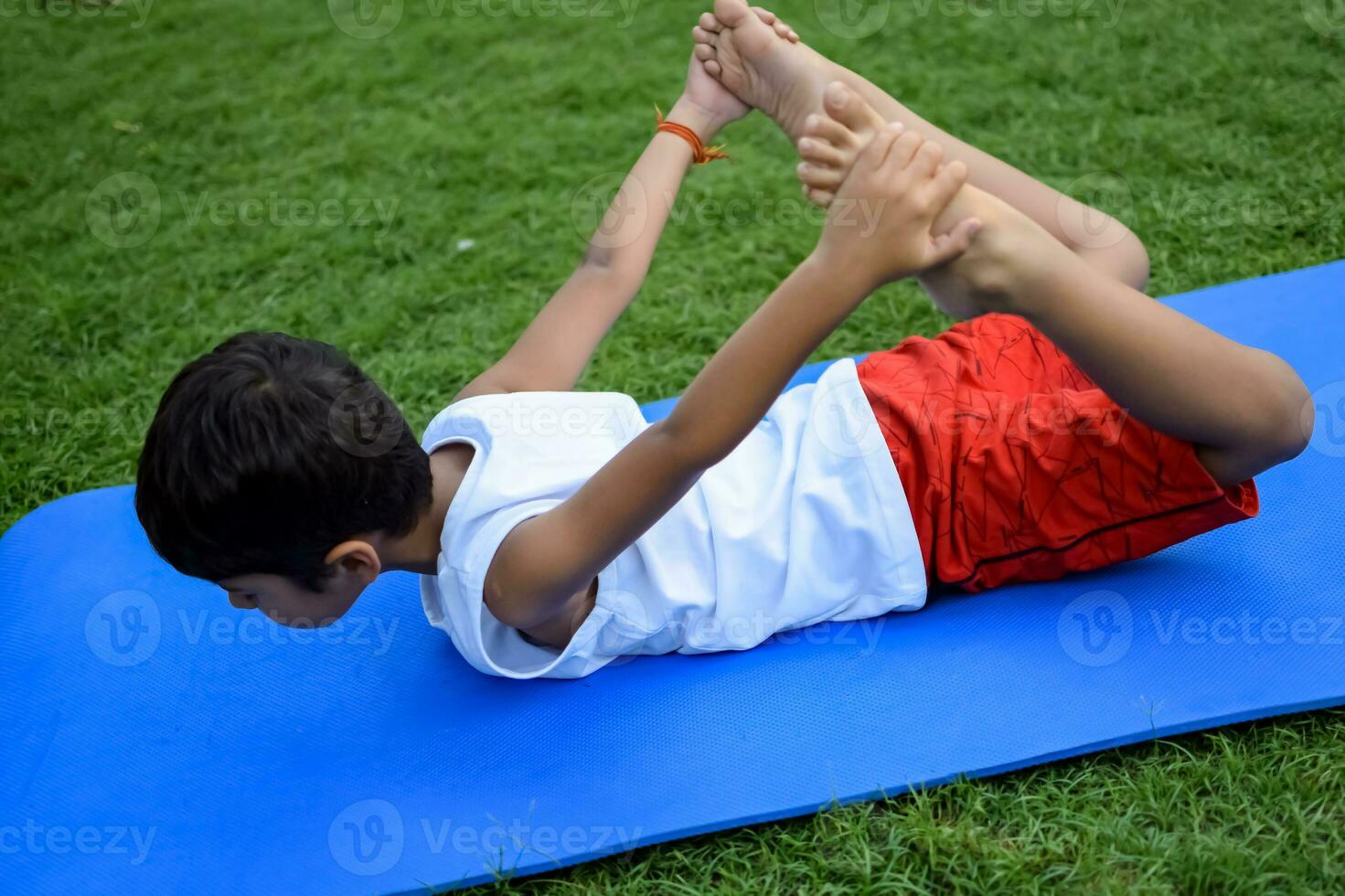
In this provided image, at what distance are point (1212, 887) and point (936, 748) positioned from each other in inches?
17.0

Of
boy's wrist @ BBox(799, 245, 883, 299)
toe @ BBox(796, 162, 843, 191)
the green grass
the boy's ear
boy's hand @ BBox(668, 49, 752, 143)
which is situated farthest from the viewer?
boy's hand @ BBox(668, 49, 752, 143)

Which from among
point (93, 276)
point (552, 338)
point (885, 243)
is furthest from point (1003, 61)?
point (93, 276)

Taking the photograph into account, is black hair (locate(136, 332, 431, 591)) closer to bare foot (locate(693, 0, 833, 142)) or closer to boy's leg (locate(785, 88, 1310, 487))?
boy's leg (locate(785, 88, 1310, 487))

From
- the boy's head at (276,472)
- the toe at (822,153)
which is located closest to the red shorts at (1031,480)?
the toe at (822,153)

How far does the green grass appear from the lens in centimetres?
175

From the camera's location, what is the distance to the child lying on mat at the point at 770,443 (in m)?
1.44

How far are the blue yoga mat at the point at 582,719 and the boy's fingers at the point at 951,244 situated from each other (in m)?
0.77

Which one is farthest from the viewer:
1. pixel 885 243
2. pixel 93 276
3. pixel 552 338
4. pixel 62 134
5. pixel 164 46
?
pixel 164 46

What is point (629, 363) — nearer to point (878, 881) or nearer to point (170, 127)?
point (878, 881)

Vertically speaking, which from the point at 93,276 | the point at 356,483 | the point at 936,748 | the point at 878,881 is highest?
the point at 356,483

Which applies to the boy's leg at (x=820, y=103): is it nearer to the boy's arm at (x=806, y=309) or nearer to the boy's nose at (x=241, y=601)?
the boy's arm at (x=806, y=309)

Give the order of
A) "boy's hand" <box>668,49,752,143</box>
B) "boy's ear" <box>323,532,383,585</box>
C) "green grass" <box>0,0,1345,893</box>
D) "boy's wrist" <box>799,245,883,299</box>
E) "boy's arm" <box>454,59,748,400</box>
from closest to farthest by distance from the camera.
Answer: "boy's wrist" <box>799,245,883,299</box> < "boy's ear" <box>323,532,383,585</box> < "green grass" <box>0,0,1345,893</box> < "boy's arm" <box>454,59,748,400</box> < "boy's hand" <box>668,49,752,143</box>

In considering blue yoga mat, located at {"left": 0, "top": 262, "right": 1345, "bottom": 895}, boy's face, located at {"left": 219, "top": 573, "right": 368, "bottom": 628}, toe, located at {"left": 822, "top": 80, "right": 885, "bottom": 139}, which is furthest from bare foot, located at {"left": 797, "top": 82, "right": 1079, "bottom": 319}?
boy's face, located at {"left": 219, "top": 573, "right": 368, "bottom": 628}

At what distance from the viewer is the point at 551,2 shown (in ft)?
16.0
